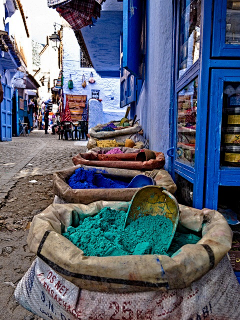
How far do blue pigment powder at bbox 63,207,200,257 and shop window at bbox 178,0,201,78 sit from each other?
1.04m

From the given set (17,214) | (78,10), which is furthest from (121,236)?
(78,10)

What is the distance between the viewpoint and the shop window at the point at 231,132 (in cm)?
150

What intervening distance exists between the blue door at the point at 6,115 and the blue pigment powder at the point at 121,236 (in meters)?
11.5

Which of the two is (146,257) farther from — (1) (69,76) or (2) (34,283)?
(1) (69,76)

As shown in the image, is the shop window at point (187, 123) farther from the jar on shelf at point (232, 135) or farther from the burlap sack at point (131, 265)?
the burlap sack at point (131, 265)

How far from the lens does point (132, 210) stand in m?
1.52

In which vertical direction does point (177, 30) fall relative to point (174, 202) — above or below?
above

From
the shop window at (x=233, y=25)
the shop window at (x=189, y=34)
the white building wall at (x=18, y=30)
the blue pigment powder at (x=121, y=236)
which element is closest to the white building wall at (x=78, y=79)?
the white building wall at (x=18, y=30)

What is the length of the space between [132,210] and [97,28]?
7111 millimetres

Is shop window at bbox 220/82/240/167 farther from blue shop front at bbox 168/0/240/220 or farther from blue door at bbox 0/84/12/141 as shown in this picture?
blue door at bbox 0/84/12/141

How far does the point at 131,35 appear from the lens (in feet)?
13.9

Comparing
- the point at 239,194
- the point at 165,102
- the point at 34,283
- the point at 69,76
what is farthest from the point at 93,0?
the point at 69,76

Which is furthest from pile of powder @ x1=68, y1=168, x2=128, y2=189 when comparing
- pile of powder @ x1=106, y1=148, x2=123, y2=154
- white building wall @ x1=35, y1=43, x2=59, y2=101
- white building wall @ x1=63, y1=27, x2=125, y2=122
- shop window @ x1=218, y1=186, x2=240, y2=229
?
white building wall @ x1=35, y1=43, x2=59, y2=101

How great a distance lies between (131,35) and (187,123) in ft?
9.60
